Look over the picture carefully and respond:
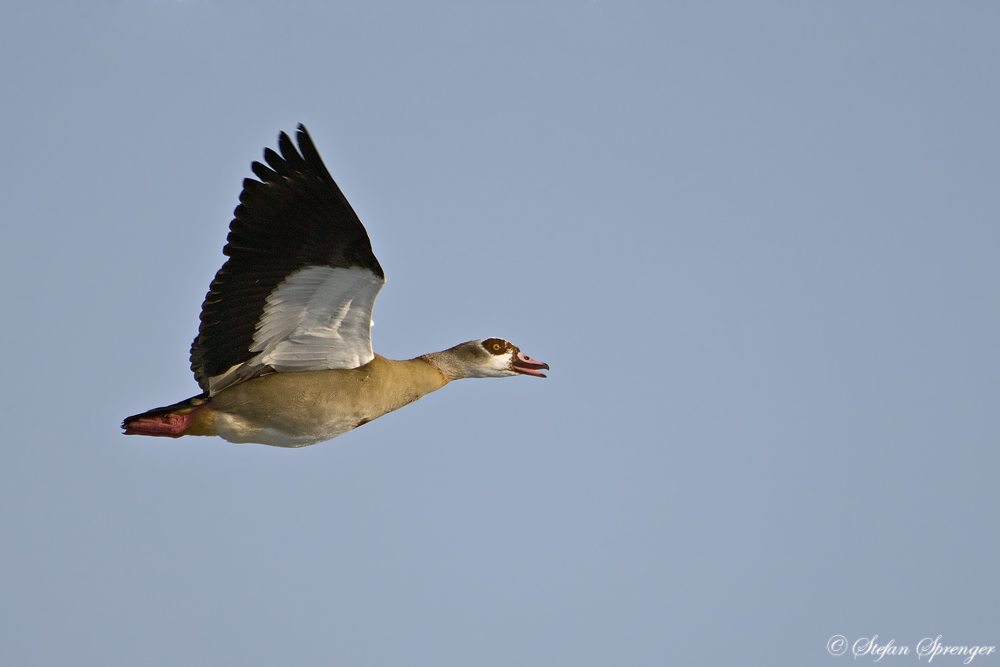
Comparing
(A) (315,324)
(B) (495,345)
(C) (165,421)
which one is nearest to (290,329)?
(A) (315,324)

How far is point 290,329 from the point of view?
8.76 metres

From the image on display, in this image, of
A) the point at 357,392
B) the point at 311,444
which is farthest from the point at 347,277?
the point at 311,444

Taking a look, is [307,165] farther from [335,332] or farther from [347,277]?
[335,332]

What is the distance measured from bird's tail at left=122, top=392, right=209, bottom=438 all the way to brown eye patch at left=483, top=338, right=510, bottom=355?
295 cm

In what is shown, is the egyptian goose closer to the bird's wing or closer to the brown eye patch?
the bird's wing

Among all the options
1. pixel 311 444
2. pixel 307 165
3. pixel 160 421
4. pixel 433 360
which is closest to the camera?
pixel 307 165

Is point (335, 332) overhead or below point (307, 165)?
below

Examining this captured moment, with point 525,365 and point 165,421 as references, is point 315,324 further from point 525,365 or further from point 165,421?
point 525,365

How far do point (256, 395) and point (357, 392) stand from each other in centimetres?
88

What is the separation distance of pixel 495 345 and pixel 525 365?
16.8 inches

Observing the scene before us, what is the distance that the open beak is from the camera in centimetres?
1056

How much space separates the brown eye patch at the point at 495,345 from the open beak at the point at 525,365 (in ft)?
0.64

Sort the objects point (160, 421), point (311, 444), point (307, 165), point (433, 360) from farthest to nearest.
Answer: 1. point (433, 360)
2. point (311, 444)
3. point (160, 421)
4. point (307, 165)

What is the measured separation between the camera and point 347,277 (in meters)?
8.37
